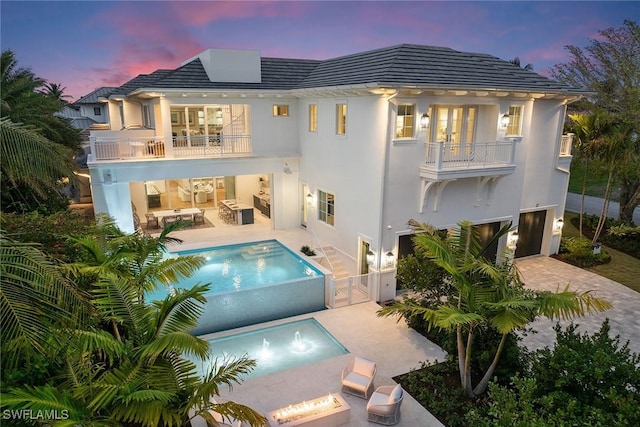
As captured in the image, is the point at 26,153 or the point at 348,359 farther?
the point at 348,359

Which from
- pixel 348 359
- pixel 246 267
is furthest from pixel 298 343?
pixel 246 267

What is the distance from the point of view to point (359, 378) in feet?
31.1

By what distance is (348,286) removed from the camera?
14.0 m

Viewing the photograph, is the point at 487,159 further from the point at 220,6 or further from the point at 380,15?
the point at 220,6

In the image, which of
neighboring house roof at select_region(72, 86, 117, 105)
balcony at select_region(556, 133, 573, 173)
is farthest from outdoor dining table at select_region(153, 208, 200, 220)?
neighboring house roof at select_region(72, 86, 117, 105)

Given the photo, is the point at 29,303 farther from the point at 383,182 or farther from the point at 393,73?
the point at 393,73

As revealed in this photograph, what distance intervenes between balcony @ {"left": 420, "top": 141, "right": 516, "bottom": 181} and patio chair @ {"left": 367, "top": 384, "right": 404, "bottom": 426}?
7558 millimetres

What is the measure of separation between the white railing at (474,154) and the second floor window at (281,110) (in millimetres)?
7389

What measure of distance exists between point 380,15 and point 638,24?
14.2 meters

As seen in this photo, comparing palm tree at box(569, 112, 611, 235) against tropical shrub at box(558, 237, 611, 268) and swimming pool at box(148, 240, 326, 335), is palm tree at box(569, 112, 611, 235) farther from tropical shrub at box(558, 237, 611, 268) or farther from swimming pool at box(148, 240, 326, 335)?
swimming pool at box(148, 240, 326, 335)

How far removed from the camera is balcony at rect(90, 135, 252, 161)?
16.2m

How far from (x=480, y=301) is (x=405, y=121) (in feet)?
24.3

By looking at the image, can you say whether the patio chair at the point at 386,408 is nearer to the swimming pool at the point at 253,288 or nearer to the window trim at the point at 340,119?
the swimming pool at the point at 253,288

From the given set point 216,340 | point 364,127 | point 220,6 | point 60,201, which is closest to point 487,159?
point 364,127
